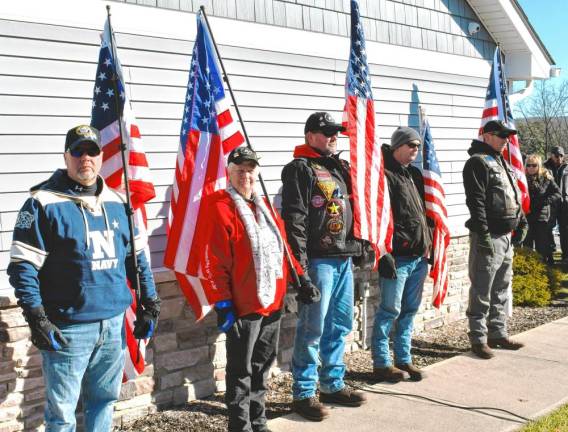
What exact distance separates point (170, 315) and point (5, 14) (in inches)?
93.5

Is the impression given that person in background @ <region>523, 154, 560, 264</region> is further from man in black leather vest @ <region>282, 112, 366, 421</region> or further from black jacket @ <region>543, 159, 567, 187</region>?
man in black leather vest @ <region>282, 112, 366, 421</region>

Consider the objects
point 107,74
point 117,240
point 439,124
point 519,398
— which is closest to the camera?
point 117,240

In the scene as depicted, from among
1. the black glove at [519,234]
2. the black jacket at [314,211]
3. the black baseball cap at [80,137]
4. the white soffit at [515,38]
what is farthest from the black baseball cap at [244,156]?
the white soffit at [515,38]

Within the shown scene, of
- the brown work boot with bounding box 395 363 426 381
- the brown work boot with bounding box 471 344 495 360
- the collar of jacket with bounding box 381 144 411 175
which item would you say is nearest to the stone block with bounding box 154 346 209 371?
the brown work boot with bounding box 395 363 426 381

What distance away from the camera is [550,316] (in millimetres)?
8477

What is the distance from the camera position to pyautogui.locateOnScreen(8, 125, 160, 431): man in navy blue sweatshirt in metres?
3.37

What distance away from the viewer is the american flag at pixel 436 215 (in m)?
6.93

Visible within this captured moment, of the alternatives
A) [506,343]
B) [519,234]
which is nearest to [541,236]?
[519,234]

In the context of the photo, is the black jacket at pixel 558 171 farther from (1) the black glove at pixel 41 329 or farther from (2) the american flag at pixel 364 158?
(1) the black glove at pixel 41 329

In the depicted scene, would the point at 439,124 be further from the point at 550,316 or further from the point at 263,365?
the point at 263,365

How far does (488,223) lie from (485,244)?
0.21 meters

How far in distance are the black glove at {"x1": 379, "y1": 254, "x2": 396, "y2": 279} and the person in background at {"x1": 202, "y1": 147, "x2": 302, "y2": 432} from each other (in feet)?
4.80

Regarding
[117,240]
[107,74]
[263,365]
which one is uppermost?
[107,74]

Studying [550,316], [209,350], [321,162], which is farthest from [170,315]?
[550,316]
